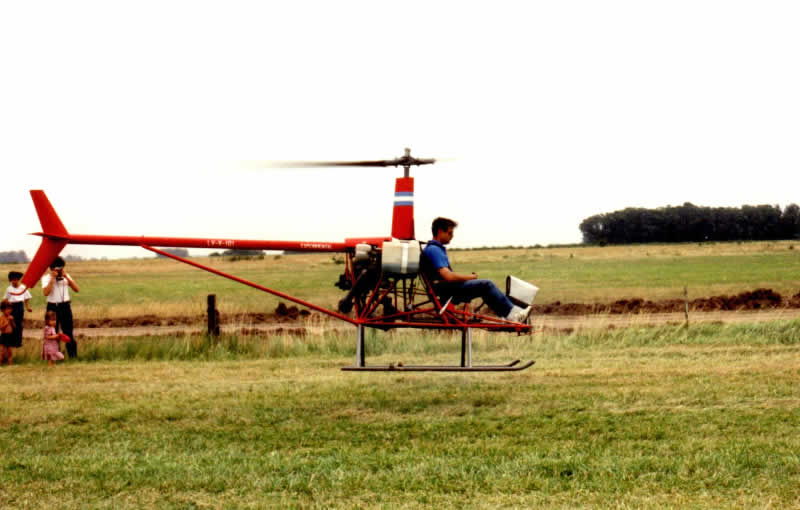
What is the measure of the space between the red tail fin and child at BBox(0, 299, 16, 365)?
544 cm

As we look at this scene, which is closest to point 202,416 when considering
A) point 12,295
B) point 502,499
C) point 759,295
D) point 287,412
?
point 287,412

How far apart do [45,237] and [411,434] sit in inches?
241

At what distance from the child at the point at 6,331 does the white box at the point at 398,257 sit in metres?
9.70

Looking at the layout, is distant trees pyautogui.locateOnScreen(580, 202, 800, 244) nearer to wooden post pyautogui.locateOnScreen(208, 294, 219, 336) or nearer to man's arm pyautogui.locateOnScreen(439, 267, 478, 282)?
wooden post pyautogui.locateOnScreen(208, 294, 219, 336)

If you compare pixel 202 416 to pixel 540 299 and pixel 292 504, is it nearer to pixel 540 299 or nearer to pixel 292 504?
pixel 292 504

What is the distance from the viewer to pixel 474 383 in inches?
535

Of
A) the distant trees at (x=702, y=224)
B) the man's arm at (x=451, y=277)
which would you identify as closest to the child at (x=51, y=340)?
the man's arm at (x=451, y=277)

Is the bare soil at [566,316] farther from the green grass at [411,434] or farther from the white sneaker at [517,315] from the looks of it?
the white sneaker at [517,315]

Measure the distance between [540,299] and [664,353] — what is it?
20491mm

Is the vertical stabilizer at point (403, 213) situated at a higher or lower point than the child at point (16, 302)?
higher

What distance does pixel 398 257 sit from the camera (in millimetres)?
11227

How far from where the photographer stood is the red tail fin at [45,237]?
12.3m

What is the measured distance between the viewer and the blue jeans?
11398mm

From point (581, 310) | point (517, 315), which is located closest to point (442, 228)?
point (517, 315)
